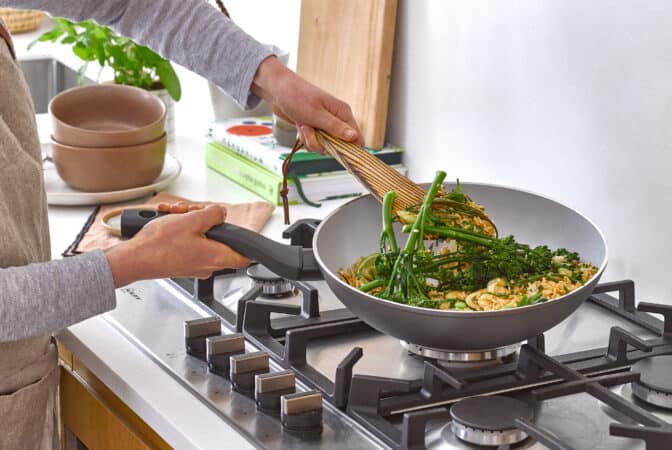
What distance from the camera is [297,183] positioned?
1796 millimetres

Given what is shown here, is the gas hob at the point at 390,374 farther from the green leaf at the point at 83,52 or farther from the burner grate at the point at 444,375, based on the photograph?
the green leaf at the point at 83,52

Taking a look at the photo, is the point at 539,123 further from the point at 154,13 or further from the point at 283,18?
the point at 283,18

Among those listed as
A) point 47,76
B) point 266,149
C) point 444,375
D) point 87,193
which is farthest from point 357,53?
point 47,76

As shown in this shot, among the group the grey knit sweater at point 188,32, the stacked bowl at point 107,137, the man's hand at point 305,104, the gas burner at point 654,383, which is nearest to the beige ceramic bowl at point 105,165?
the stacked bowl at point 107,137

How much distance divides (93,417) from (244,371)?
0.26m

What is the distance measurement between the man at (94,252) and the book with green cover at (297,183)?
37 centimetres

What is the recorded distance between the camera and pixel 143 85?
6.85ft

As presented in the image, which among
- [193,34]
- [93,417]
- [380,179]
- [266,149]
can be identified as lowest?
[93,417]

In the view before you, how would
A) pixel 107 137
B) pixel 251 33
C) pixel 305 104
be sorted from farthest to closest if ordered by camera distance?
pixel 251 33 < pixel 107 137 < pixel 305 104

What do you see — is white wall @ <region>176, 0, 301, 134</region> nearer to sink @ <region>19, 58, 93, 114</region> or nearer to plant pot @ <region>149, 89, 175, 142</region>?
plant pot @ <region>149, 89, 175, 142</region>

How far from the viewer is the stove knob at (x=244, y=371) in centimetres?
117

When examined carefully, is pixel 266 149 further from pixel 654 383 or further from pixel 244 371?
pixel 654 383

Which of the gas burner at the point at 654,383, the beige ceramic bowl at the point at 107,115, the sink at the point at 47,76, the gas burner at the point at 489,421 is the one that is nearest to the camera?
the gas burner at the point at 489,421

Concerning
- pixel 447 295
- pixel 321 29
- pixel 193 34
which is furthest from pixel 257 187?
pixel 447 295
